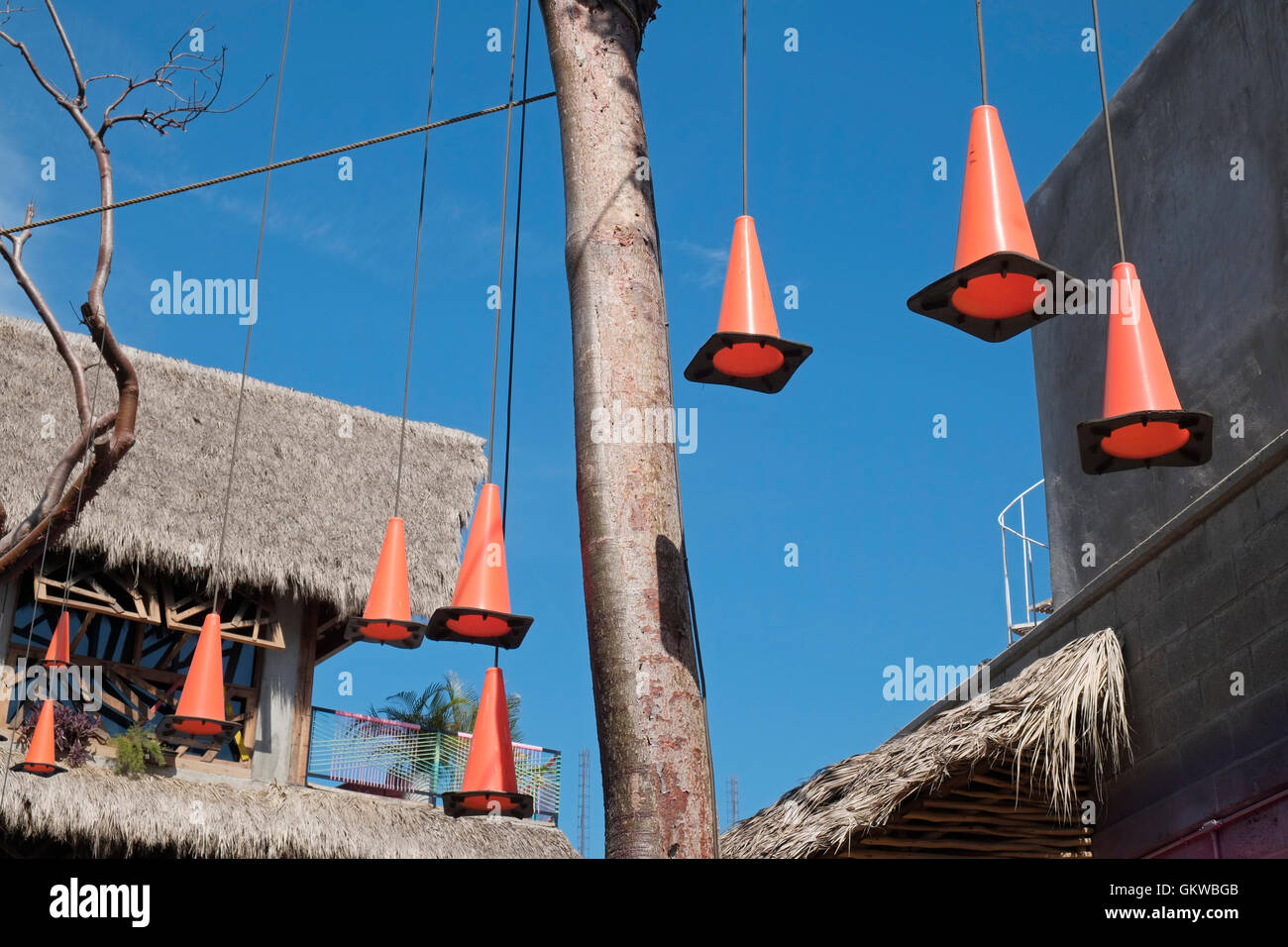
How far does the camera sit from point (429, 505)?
52.4 ft

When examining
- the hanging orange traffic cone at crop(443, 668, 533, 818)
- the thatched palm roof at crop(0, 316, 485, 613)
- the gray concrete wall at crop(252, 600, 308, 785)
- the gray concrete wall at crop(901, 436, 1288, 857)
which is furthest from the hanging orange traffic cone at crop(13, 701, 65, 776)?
the gray concrete wall at crop(901, 436, 1288, 857)

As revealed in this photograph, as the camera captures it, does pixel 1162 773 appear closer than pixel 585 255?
No

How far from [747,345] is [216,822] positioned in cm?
1035

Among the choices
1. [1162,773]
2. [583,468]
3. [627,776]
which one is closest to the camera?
[627,776]

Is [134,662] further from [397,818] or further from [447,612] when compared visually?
[447,612]

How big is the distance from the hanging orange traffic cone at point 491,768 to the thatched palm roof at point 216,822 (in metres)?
6.82

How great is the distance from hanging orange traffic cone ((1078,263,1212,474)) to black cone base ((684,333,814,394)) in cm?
70

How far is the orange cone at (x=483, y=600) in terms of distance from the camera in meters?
3.91

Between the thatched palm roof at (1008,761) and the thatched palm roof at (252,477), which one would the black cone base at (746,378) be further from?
the thatched palm roof at (252,477)

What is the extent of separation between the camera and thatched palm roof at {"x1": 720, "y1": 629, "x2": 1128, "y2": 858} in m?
5.89
